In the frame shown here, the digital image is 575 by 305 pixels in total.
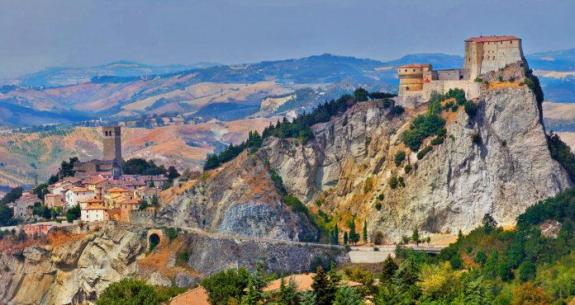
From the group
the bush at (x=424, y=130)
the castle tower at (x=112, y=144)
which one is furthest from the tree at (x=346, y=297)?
the castle tower at (x=112, y=144)

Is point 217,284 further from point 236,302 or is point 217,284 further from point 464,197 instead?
point 464,197

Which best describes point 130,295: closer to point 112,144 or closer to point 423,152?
point 423,152

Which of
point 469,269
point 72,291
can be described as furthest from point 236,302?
point 72,291

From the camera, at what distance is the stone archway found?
91938mm

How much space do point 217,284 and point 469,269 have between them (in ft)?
60.0

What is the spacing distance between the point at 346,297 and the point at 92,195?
4770 centimetres

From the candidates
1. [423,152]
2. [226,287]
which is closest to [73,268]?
[423,152]

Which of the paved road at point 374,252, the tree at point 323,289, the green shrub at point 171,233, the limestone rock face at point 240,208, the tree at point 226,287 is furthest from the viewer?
the green shrub at point 171,233

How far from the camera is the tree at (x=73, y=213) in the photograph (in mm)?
96356

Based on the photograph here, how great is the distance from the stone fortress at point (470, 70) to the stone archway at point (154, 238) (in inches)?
700

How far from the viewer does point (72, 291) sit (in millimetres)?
94125

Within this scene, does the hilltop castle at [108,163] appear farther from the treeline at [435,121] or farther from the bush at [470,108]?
the bush at [470,108]

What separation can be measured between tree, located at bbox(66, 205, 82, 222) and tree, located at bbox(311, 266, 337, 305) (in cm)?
4224

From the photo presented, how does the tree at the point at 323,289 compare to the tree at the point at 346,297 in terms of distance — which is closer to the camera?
the tree at the point at 346,297
